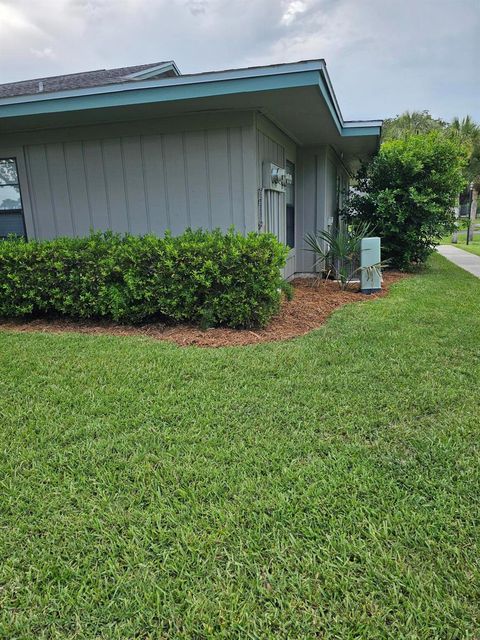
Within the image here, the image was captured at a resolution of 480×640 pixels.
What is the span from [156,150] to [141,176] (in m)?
0.44

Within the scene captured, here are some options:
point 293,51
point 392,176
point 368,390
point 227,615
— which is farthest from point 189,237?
point 293,51

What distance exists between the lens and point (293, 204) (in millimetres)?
9148

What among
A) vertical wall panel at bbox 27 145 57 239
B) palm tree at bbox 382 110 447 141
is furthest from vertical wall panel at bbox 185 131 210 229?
palm tree at bbox 382 110 447 141

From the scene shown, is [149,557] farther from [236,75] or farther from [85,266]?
[236,75]

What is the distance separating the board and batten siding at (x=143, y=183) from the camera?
6176 millimetres

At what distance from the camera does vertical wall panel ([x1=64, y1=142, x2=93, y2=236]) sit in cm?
677

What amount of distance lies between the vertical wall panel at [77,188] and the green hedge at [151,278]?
137cm

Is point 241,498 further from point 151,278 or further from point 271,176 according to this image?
point 271,176

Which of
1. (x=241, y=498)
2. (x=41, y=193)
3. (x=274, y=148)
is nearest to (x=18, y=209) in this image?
(x=41, y=193)

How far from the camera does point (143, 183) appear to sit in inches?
259

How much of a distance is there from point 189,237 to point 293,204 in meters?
4.34

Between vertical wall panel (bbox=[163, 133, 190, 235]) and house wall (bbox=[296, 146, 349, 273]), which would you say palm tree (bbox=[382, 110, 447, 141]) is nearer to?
house wall (bbox=[296, 146, 349, 273])

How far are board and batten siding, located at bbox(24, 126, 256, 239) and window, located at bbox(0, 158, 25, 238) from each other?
1.00ft

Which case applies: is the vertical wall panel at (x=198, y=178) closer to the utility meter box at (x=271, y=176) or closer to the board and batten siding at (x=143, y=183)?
the board and batten siding at (x=143, y=183)
